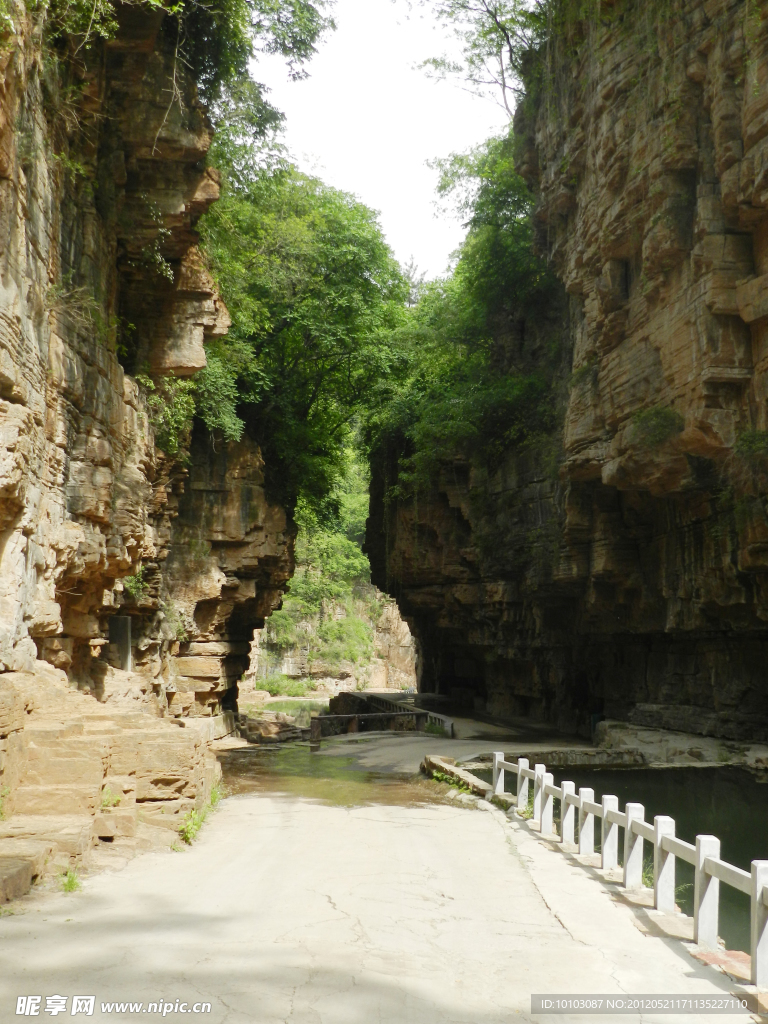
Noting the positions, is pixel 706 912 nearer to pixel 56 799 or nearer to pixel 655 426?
pixel 56 799

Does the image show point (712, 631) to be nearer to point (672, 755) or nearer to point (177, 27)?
point (672, 755)

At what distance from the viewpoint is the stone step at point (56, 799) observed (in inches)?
325

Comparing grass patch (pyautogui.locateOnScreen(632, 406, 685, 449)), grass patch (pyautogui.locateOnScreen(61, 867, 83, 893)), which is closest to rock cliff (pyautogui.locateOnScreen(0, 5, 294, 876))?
grass patch (pyautogui.locateOnScreen(61, 867, 83, 893))

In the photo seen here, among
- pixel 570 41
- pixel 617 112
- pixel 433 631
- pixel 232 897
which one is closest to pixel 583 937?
pixel 232 897

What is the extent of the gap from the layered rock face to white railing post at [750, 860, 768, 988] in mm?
11297

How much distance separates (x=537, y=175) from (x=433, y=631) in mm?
21420

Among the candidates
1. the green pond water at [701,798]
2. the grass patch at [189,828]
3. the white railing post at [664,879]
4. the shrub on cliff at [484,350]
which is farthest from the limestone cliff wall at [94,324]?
the shrub on cliff at [484,350]

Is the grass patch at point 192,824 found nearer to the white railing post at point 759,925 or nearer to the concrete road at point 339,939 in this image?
the concrete road at point 339,939

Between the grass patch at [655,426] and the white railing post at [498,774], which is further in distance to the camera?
the grass patch at [655,426]

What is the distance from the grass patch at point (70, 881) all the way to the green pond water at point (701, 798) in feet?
29.6

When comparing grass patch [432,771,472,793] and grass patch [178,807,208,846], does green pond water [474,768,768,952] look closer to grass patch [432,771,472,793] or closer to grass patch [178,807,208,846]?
grass patch [432,771,472,793]

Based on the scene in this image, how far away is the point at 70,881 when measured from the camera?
6680 mm

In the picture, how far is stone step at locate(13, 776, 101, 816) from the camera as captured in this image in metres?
8.26

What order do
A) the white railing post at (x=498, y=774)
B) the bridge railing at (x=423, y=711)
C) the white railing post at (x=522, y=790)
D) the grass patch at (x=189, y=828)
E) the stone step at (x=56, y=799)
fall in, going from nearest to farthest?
the stone step at (x=56, y=799) → the grass patch at (x=189, y=828) → the white railing post at (x=522, y=790) → the white railing post at (x=498, y=774) → the bridge railing at (x=423, y=711)
